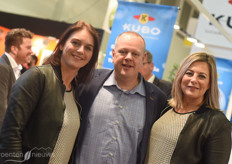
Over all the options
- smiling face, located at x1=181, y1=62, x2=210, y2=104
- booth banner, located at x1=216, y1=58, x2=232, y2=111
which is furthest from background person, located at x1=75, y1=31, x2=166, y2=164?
booth banner, located at x1=216, y1=58, x2=232, y2=111

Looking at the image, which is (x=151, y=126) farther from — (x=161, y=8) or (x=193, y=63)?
(x=161, y=8)

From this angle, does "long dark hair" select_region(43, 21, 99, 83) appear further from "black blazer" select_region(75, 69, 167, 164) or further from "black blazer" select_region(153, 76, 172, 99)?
"black blazer" select_region(153, 76, 172, 99)

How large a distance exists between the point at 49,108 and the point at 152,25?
3.14 meters

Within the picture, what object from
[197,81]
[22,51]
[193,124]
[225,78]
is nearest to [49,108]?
[193,124]

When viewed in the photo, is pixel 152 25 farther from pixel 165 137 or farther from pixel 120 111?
pixel 165 137

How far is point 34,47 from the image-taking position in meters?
8.06

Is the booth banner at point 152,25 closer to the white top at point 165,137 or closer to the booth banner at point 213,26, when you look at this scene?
the white top at point 165,137

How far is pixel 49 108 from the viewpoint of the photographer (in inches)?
77.8

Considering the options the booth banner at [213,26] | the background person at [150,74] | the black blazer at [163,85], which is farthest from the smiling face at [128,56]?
the booth banner at [213,26]

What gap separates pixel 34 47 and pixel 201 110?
6.65m

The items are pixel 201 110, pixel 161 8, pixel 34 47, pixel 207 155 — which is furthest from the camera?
pixel 34 47

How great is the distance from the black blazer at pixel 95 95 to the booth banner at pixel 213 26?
486 cm

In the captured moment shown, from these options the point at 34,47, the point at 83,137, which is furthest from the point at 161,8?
the point at 34,47

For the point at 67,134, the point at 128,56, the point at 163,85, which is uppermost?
the point at 128,56
